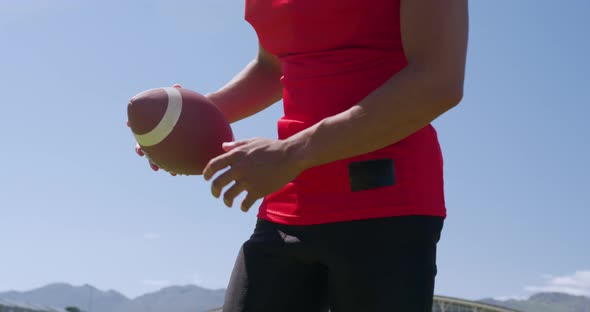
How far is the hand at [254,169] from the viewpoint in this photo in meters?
2.39

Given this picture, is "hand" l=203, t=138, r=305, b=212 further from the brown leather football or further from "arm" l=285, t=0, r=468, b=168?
the brown leather football

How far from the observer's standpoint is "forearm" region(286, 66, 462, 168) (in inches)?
97.9

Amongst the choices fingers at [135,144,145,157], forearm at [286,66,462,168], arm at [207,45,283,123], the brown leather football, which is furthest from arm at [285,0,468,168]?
arm at [207,45,283,123]

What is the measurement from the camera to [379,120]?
2527 mm

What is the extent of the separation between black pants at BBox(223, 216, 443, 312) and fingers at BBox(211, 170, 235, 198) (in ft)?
1.87

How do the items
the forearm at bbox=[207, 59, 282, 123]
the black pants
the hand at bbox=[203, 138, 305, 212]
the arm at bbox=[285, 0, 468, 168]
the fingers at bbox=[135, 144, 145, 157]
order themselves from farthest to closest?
the forearm at bbox=[207, 59, 282, 123] < the fingers at bbox=[135, 144, 145, 157] < the black pants < the arm at bbox=[285, 0, 468, 168] < the hand at bbox=[203, 138, 305, 212]

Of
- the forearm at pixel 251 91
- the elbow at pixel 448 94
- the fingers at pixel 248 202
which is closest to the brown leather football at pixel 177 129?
the fingers at pixel 248 202

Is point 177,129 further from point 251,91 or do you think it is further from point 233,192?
point 251,91

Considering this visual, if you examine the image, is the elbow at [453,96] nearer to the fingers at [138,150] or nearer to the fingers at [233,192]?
the fingers at [233,192]

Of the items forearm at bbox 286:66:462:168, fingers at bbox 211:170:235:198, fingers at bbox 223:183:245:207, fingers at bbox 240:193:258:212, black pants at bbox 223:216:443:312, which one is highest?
forearm at bbox 286:66:462:168

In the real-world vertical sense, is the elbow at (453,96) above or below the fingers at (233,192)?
above

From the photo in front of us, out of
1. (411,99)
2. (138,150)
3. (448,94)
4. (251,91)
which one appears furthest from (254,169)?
(251,91)

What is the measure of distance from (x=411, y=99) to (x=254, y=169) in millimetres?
573

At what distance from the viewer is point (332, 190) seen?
2848 mm
